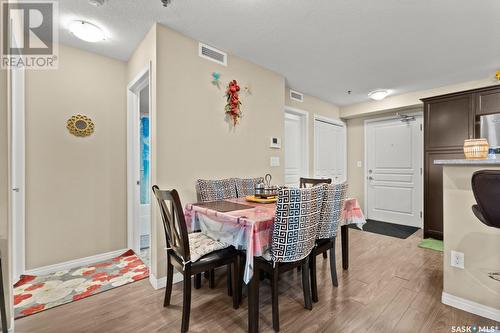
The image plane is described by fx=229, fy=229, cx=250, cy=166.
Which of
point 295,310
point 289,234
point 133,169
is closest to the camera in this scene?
point 289,234

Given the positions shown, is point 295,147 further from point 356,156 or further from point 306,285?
point 306,285

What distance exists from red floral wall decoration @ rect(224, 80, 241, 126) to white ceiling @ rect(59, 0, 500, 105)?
0.43 meters

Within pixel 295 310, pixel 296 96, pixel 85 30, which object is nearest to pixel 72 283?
pixel 295 310

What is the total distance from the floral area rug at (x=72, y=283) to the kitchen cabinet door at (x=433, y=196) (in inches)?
157

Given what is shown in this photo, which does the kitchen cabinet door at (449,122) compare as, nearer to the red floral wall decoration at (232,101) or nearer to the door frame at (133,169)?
the red floral wall decoration at (232,101)

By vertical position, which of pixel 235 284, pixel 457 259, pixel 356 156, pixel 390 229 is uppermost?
pixel 356 156

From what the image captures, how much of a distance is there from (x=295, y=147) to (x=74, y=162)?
3.32m

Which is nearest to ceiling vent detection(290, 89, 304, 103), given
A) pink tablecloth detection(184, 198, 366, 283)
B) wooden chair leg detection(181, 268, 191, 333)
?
pink tablecloth detection(184, 198, 366, 283)

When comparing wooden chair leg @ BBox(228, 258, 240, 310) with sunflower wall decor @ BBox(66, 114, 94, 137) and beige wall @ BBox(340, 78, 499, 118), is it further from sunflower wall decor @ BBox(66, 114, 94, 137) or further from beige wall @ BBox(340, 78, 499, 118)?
beige wall @ BBox(340, 78, 499, 118)

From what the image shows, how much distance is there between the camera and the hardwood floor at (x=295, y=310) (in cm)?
161

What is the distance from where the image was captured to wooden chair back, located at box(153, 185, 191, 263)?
1486 millimetres

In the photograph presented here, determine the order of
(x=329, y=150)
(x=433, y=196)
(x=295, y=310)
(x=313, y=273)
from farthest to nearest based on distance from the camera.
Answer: (x=329, y=150) → (x=433, y=196) → (x=313, y=273) → (x=295, y=310)

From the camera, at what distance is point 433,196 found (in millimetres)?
3480

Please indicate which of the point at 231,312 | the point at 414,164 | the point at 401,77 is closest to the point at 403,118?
the point at 414,164
